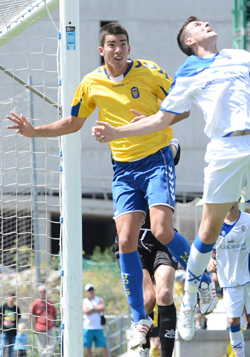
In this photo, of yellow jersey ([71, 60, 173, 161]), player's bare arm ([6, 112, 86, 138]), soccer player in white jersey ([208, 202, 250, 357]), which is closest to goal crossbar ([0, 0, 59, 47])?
yellow jersey ([71, 60, 173, 161])

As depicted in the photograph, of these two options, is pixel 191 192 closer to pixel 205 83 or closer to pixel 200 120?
pixel 200 120

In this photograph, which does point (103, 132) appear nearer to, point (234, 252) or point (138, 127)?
point (138, 127)

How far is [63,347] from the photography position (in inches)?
195

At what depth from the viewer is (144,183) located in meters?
4.52

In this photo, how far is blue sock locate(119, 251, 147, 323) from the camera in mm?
4500

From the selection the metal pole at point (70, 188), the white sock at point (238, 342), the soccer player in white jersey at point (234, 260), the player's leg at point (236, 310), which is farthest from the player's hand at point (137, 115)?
the white sock at point (238, 342)

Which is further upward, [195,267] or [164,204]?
[164,204]

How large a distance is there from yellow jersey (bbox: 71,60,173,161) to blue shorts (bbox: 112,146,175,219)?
0.08 meters

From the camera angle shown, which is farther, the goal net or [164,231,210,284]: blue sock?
the goal net

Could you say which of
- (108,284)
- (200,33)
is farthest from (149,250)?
(108,284)

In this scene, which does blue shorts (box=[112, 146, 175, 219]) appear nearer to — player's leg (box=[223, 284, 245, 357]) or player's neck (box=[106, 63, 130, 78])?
player's neck (box=[106, 63, 130, 78])

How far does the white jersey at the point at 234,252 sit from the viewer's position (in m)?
6.61

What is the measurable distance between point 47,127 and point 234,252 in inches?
128

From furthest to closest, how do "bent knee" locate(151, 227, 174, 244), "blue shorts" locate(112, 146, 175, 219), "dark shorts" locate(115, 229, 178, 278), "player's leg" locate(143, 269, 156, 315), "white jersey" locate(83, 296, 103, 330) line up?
1. "white jersey" locate(83, 296, 103, 330)
2. "dark shorts" locate(115, 229, 178, 278)
3. "player's leg" locate(143, 269, 156, 315)
4. "blue shorts" locate(112, 146, 175, 219)
5. "bent knee" locate(151, 227, 174, 244)
